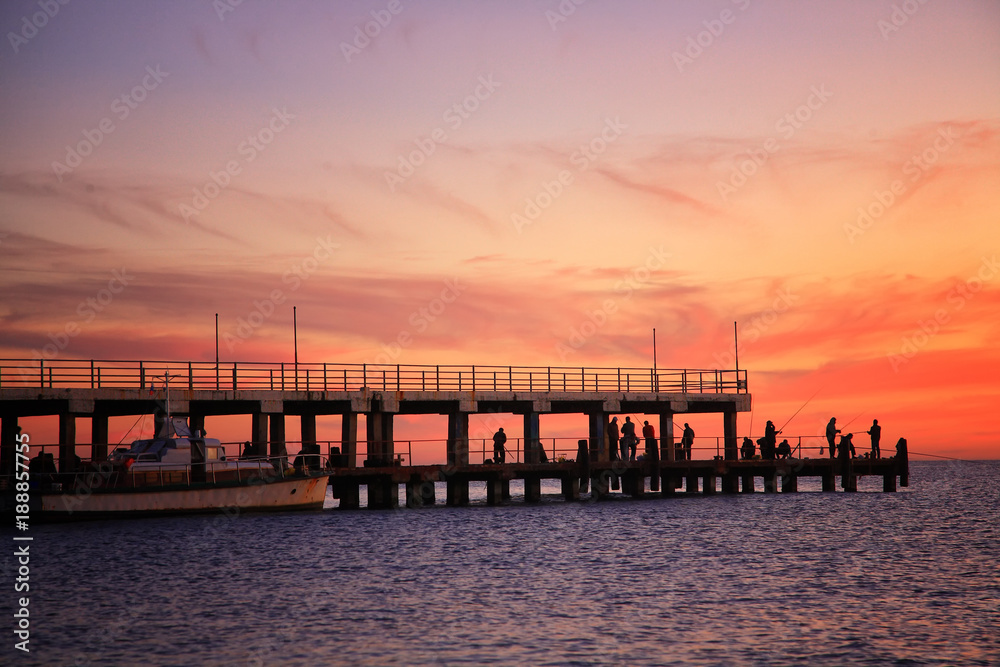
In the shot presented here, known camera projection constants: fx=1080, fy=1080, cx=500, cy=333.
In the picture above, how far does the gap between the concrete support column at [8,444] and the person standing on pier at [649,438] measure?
100 ft

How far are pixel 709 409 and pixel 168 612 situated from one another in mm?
42318

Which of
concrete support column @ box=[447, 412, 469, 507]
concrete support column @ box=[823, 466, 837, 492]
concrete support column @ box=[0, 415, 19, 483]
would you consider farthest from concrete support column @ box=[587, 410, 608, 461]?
concrete support column @ box=[0, 415, 19, 483]

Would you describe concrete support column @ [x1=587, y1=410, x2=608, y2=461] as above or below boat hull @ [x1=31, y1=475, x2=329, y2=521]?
above

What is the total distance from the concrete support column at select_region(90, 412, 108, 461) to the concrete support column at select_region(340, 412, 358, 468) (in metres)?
10.3

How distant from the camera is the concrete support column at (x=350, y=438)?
49312mm

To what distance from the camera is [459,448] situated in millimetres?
52719

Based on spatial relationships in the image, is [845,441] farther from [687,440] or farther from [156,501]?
[156,501]

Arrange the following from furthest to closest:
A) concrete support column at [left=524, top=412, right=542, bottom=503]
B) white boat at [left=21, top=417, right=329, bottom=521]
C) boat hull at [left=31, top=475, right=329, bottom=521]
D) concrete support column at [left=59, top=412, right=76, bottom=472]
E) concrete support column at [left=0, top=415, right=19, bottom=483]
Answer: concrete support column at [left=524, top=412, right=542, bottom=503] < concrete support column at [left=59, top=412, right=76, bottom=472] < concrete support column at [left=0, top=415, right=19, bottom=483] < white boat at [left=21, top=417, right=329, bottom=521] < boat hull at [left=31, top=475, right=329, bottom=521]

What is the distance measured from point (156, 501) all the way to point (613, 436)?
25.0 m

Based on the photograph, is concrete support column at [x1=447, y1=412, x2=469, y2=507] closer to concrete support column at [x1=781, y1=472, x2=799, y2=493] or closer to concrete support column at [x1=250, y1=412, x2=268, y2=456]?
concrete support column at [x1=250, y1=412, x2=268, y2=456]

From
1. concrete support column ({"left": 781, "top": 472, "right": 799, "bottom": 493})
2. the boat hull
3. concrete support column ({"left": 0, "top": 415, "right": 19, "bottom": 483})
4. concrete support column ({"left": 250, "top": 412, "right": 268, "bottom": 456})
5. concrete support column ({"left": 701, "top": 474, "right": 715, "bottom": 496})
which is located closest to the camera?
the boat hull

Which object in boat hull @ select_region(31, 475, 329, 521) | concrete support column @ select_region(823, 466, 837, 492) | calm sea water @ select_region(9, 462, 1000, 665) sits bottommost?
calm sea water @ select_region(9, 462, 1000, 665)

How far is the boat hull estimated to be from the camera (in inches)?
1614

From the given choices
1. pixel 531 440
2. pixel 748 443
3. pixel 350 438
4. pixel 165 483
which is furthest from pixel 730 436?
pixel 165 483
